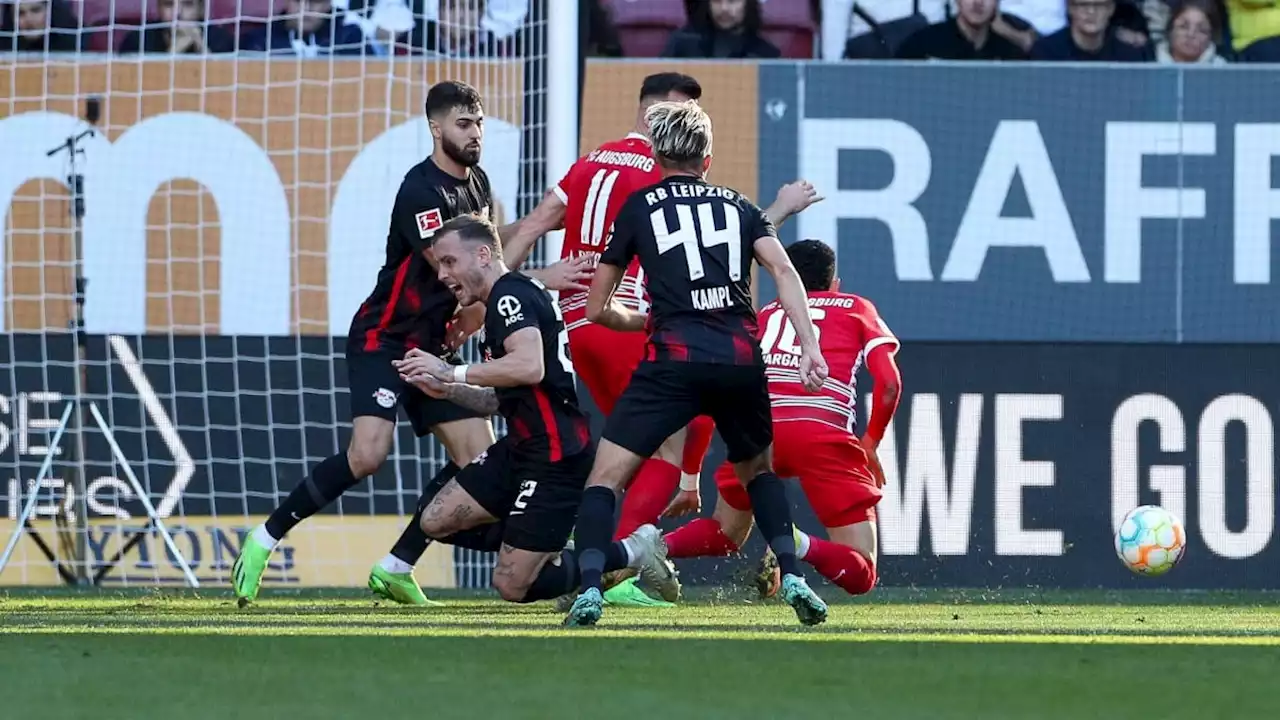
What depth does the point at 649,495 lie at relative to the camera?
307 inches

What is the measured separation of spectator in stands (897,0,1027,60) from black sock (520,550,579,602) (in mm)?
4981

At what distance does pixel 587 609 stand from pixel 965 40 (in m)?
6.09

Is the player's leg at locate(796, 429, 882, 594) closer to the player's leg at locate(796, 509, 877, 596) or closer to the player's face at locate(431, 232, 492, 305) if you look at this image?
the player's leg at locate(796, 509, 877, 596)

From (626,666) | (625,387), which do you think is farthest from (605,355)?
(626,666)

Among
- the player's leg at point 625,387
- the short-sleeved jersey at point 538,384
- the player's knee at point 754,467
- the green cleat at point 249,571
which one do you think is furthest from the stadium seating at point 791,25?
the player's knee at point 754,467

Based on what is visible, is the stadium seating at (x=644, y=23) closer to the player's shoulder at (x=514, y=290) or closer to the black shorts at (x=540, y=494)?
the black shorts at (x=540, y=494)

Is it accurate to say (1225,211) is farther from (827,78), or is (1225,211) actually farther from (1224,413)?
(827,78)

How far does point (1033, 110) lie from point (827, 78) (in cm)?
107

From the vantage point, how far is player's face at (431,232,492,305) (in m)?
6.94

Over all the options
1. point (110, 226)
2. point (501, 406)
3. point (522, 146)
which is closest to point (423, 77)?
point (522, 146)

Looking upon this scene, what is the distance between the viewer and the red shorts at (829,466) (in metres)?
8.13

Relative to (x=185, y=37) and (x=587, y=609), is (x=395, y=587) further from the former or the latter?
(x=185, y=37)

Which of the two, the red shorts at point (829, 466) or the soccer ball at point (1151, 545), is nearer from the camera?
the red shorts at point (829, 466)

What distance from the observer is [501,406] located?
7270 mm
